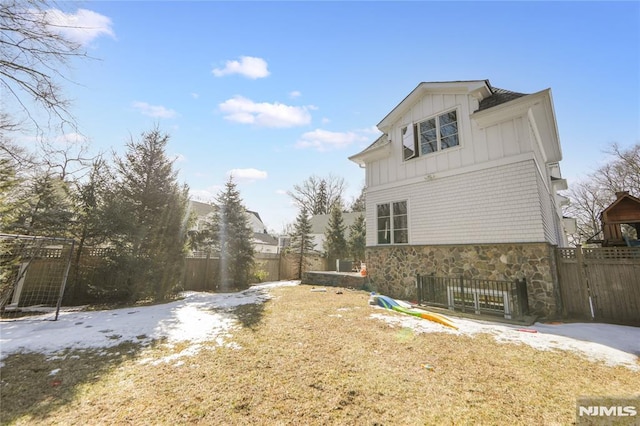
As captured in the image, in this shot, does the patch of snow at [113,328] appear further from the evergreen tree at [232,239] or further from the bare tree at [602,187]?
the bare tree at [602,187]

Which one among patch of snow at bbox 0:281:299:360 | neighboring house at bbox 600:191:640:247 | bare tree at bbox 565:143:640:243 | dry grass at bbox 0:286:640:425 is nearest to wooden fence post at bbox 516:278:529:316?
dry grass at bbox 0:286:640:425

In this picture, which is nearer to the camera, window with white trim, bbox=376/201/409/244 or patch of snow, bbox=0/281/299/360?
patch of snow, bbox=0/281/299/360

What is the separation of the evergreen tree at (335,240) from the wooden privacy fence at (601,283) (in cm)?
1616

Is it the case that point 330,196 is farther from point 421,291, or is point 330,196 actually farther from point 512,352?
point 512,352

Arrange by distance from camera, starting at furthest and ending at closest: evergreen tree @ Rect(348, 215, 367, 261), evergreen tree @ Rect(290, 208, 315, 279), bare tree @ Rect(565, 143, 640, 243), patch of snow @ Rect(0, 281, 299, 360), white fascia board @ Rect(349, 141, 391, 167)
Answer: evergreen tree @ Rect(348, 215, 367, 261) → bare tree @ Rect(565, 143, 640, 243) → evergreen tree @ Rect(290, 208, 315, 279) → white fascia board @ Rect(349, 141, 391, 167) → patch of snow @ Rect(0, 281, 299, 360)

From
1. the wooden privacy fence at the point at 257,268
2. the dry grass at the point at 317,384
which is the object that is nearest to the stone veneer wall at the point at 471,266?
the dry grass at the point at 317,384

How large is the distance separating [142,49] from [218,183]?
6990 millimetres

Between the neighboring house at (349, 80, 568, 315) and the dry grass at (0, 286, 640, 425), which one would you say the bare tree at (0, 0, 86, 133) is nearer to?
the dry grass at (0, 286, 640, 425)

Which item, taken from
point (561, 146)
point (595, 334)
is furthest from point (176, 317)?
point (561, 146)

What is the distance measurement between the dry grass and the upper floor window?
6821 millimetres

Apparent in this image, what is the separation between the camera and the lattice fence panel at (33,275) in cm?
664

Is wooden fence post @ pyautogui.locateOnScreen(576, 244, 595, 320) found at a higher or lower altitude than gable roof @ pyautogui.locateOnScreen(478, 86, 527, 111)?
lower

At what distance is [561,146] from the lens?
10477 mm

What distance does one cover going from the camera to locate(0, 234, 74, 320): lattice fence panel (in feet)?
21.8
